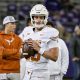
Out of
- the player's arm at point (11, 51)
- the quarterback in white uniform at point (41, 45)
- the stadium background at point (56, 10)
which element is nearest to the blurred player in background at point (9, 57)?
the player's arm at point (11, 51)

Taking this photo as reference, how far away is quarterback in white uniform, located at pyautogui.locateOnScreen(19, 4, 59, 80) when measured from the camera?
6039mm

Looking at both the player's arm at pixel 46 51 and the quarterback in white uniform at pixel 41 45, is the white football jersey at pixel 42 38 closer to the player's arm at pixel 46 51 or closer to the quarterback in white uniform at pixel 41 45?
the quarterback in white uniform at pixel 41 45

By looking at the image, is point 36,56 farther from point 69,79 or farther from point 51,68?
point 69,79

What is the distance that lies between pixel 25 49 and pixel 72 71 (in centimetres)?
631

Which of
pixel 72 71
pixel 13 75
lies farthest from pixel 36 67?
pixel 72 71

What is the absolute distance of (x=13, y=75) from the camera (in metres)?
8.12

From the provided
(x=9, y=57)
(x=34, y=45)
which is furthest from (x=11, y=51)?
(x=34, y=45)

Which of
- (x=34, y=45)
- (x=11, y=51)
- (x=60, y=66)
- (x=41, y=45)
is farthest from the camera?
(x=11, y=51)

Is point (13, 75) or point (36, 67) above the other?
point (36, 67)

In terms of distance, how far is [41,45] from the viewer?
6.14 meters

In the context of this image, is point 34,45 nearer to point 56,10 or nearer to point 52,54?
point 52,54

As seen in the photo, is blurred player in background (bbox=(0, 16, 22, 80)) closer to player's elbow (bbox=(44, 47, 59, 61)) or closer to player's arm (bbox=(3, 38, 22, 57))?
player's arm (bbox=(3, 38, 22, 57))

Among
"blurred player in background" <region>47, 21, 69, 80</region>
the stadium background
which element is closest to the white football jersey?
"blurred player in background" <region>47, 21, 69, 80</region>

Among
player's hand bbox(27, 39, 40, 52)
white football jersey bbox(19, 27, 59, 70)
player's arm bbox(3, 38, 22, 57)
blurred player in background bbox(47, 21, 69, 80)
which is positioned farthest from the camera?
player's arm bbox(3, 38, 22, 57)
